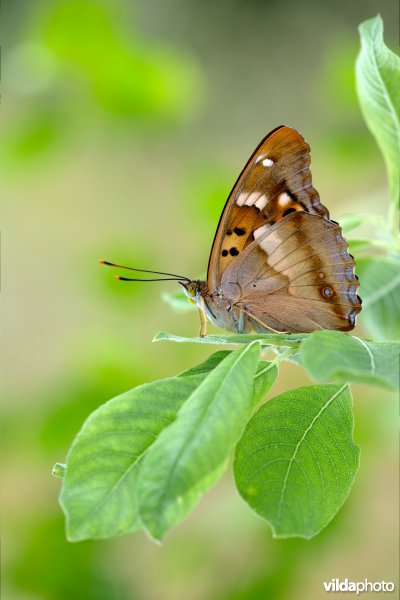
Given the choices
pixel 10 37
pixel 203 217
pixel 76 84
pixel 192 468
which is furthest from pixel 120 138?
pixel 192 468

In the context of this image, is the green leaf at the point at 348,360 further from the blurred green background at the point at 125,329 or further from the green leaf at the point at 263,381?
the blurred green background at the point at 125,329

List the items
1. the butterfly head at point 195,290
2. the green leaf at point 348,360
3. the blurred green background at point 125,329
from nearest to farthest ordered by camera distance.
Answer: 1. the green leaf at point 348,360
2. the butterfly head at point 195,290
3. the blurred green background at point 125,329

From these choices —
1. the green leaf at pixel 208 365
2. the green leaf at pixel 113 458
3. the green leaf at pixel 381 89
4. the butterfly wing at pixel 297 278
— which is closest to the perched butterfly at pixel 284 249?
the butterfly wing at pixel 297 278

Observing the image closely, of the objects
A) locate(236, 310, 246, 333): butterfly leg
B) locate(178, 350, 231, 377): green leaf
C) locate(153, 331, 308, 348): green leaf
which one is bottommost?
locate(178, 350, 231, 377): green leaf

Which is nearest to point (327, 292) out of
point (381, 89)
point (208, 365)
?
point (381, 89)

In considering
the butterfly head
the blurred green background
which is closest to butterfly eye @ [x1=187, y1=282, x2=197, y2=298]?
the butterfly head

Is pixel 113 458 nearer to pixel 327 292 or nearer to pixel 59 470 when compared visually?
pixel 59 470

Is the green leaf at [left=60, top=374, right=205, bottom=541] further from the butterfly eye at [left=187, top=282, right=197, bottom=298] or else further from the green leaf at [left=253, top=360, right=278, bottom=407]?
the butterfly eye at [left=187, top=282, right=197, bottom=298]
